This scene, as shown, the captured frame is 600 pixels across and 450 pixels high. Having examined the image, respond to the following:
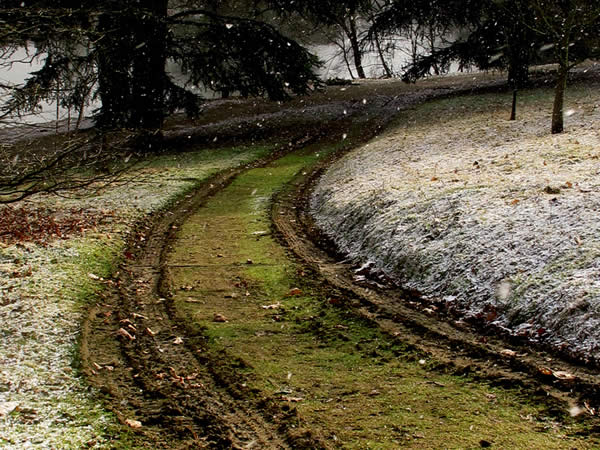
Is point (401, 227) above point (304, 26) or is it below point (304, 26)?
below

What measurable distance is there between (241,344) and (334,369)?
1115mm

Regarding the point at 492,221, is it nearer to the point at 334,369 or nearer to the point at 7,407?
the point at 334,369

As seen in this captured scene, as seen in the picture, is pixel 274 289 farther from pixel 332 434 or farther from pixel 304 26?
pixel 304 26

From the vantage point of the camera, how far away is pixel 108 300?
24.3ft

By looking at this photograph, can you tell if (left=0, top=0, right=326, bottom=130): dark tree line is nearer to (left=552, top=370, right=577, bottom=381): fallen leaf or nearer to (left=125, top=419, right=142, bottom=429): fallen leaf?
(left=125, top=419, right=142, bottom=429): fallen leaf

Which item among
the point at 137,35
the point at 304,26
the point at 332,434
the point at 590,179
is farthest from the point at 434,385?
the point at 304,26

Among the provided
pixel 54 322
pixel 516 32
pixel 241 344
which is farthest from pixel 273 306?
pixel 516 32

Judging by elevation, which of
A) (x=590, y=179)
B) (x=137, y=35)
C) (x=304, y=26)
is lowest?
(x=590, y=179)

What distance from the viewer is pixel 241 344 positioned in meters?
6.11

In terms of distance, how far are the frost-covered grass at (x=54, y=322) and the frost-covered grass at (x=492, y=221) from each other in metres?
3.86

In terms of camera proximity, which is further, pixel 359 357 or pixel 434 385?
pixel 359 357

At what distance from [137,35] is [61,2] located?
7.54 ft

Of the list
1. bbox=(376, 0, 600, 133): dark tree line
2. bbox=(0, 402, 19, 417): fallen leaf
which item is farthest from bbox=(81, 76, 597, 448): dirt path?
bbox=(376, 0, 600, 133): dark tree line

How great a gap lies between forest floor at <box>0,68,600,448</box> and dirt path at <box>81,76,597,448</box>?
0.02 m
